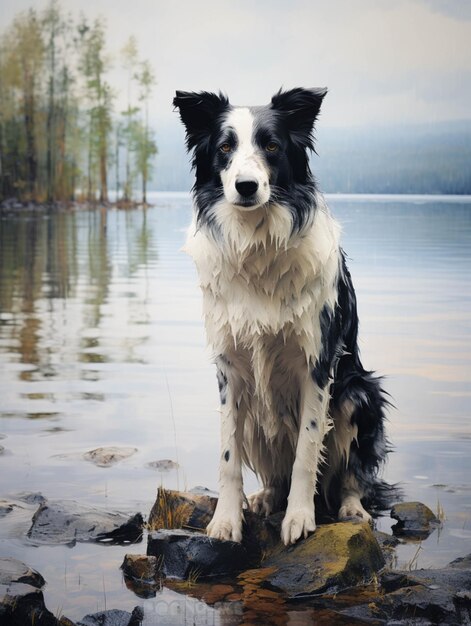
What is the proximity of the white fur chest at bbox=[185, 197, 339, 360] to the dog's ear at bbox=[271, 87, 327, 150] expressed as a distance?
331 mm

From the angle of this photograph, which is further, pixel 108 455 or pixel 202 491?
pixel 108 455

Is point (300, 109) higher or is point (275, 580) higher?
point (300, 109)

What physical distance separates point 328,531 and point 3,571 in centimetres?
126

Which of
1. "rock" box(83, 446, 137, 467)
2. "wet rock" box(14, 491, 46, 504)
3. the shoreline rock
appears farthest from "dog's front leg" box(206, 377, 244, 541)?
"rock" box(83, 446, 137, 467)

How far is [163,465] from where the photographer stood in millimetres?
5457

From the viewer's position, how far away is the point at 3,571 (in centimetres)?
Result: 372

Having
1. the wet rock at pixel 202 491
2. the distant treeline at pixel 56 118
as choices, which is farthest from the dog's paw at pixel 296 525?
the distant treeline at pixel 56 118

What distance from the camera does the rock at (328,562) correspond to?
12.7 ft

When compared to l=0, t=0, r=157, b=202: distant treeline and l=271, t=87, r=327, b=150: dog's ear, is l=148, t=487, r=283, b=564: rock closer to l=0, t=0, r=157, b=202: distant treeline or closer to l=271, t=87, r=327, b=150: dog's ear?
l=271, t=87, r=327, b=150: dog's ear

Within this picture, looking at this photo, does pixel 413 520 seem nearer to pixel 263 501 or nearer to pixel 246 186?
pixel 263 501

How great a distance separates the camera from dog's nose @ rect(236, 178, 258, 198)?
3.96m

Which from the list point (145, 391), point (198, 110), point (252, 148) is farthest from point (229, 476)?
point (145, 391)

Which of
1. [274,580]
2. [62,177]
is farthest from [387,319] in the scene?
[62,177]

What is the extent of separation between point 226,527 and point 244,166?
4.89 ft
